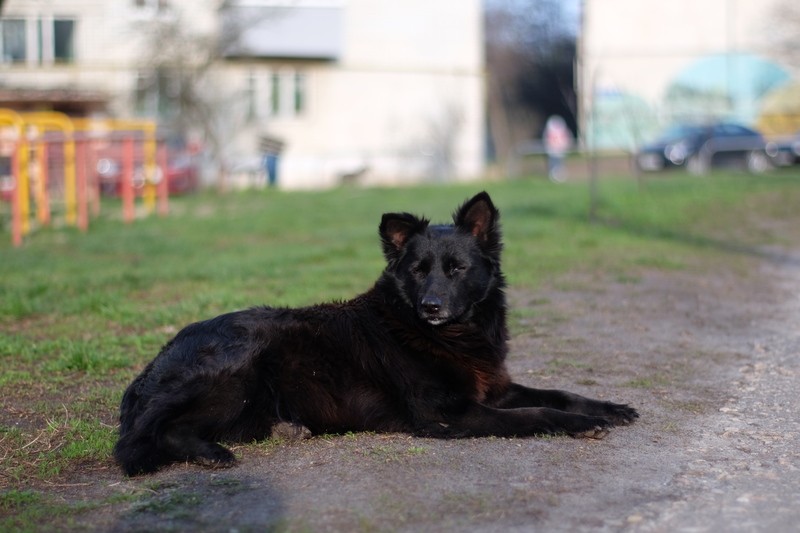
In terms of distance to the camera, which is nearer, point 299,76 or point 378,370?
point 378,370

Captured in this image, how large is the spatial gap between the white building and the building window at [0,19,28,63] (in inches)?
1.5

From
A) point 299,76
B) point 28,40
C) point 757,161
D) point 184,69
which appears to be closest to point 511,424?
point 184,69

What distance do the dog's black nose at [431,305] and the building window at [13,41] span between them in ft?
122

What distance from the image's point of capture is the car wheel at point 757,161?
3591cm

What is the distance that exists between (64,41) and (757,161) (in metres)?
26.6

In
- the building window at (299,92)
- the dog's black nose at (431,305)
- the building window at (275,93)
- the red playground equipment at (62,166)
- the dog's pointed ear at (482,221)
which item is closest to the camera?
the dog's black nose at (431,305)

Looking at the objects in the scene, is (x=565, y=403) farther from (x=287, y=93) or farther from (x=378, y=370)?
(x=287, y=93)

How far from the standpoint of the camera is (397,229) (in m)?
5.88

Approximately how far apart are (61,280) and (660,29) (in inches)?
1630

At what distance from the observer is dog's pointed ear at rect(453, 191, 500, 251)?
231 inches

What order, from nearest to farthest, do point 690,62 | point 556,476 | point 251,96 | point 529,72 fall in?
point 556,476 → point 251,96 → point 690,62 → point 529,72

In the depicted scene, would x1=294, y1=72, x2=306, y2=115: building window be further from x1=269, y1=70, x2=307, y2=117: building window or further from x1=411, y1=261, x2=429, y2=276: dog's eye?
x1=411, y1=261, x2=429, y2=276: dog's eye

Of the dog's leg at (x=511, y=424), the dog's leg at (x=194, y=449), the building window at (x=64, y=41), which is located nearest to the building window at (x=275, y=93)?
the building window at (x=64, y=41)

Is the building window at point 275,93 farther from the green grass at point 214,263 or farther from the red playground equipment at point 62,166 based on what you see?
the green grass at point 214,263
